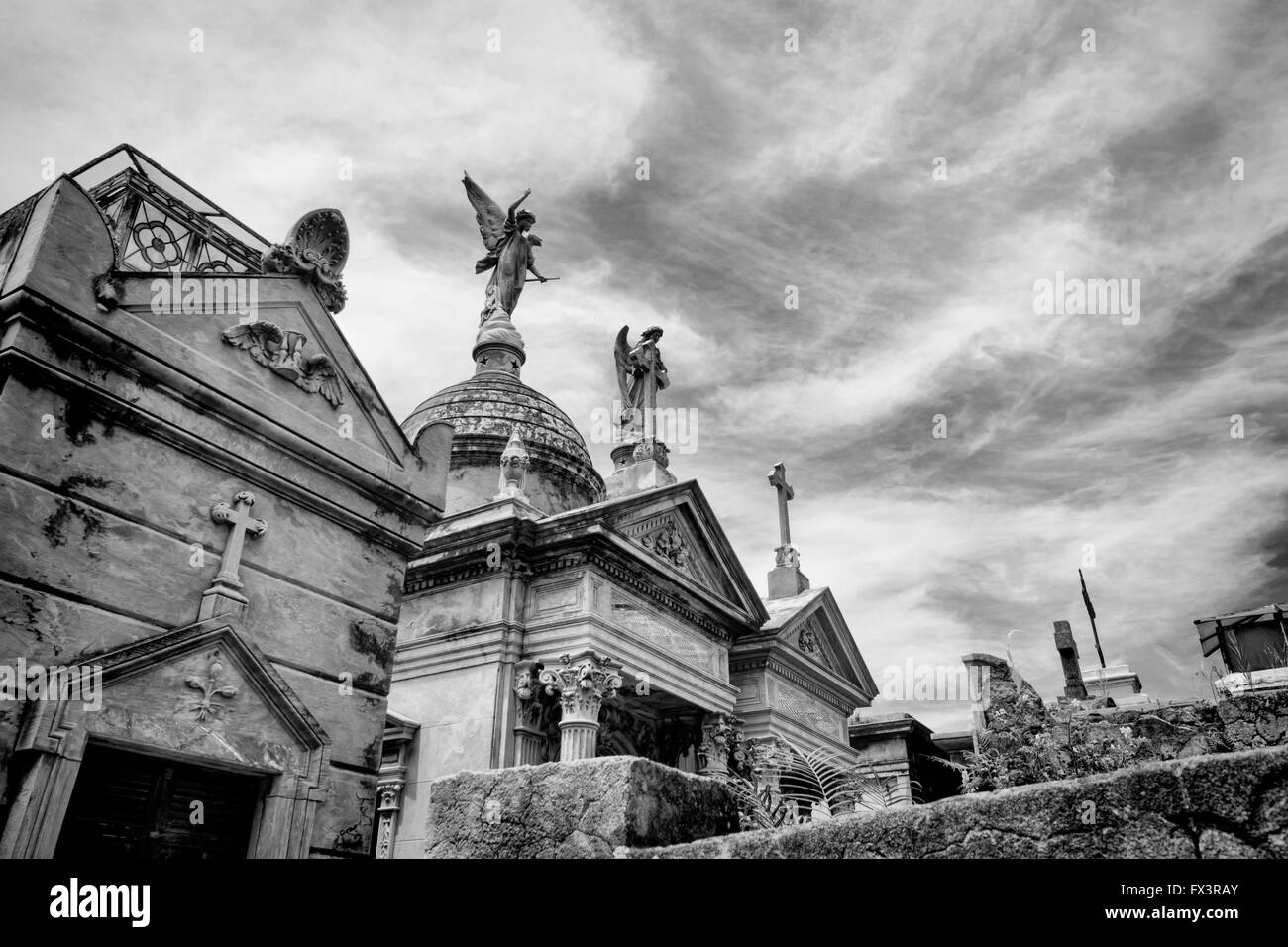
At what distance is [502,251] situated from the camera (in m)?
18.3

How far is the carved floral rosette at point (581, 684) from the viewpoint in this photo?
11.0 meters

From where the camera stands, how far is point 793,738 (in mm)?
15664

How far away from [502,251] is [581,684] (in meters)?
10.5

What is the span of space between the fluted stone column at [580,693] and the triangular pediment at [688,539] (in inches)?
76.2

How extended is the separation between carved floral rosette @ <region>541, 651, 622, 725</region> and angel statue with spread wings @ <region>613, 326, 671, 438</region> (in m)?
5.44

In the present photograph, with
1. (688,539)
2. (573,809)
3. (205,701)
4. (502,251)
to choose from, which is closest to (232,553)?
(205,701)

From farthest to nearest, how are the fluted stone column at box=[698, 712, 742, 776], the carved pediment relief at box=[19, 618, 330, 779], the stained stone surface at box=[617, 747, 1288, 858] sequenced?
the fluted stone column at box=[698, 712, 742, 776], the carved pediment relief at box=[19, 618, 330, 779], the stained stone surface at box=[617, 747, 1288, 858]

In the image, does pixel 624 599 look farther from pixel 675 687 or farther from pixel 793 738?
pixel 793 738

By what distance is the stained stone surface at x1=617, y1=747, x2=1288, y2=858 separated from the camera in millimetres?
1902

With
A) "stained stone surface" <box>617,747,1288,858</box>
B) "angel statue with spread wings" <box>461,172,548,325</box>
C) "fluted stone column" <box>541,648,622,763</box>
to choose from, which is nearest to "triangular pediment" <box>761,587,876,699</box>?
"fluted stone column" <box>541,648,622,763</box>

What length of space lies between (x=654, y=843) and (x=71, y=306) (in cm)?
489

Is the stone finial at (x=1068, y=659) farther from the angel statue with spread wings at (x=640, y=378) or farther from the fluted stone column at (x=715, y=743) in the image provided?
the angel statue with spread wings at (x=640, y=378)

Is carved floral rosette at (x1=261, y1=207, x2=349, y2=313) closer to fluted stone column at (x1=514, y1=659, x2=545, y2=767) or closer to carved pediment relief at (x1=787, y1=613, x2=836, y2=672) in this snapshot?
fluted stone column at (x1=514, y1=659, x2=545, y2=767)

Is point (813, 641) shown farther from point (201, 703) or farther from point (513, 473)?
point (201, 703)
